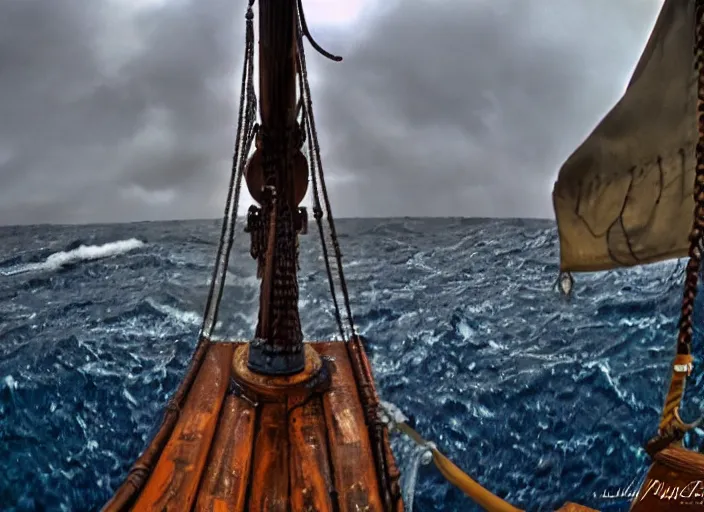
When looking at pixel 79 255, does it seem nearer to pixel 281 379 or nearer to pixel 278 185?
pixel 281 379

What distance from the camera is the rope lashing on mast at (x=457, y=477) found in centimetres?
290

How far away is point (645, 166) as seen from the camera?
2.80 metres

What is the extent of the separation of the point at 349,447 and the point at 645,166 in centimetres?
311

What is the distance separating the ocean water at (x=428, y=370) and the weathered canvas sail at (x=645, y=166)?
353mm

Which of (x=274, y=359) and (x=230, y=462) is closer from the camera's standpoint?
(x=230, y=462)

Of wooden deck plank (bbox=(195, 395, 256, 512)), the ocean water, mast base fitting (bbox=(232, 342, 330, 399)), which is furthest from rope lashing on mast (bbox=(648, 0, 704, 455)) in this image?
mast base fitting (bbox=(232, 342, 330, 399))

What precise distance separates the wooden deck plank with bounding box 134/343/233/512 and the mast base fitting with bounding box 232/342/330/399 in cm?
26

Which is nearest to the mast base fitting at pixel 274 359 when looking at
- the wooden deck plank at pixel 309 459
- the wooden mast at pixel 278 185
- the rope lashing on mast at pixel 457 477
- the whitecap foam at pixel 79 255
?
the wooden mast at pixel 278 185

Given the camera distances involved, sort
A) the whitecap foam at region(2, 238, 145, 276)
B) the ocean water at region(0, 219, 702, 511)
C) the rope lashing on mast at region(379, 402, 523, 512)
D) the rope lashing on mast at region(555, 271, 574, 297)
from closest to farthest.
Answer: the rope lashing on mast at region(379, 402, 523, 512), the rope lashing on mast at region(555, 271, 574, 297), the ocean water at region(0, 219, 702, 511), the whitecap foam at region(2, 238, 145, 276)

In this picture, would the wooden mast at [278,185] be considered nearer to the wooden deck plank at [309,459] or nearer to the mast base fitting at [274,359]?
the mast base fitting at [274,359]

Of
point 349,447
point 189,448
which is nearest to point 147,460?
point 189,448

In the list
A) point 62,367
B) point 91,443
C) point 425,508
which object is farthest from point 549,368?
point 62,367

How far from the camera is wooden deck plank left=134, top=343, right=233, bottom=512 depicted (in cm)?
351

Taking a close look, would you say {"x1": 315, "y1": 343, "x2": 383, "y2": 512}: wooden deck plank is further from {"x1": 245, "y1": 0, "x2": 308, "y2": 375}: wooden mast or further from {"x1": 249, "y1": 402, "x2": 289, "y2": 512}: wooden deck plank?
{"x1": 245, "y1": 0, "x2": 308, "y2": 375}: wooden mast
